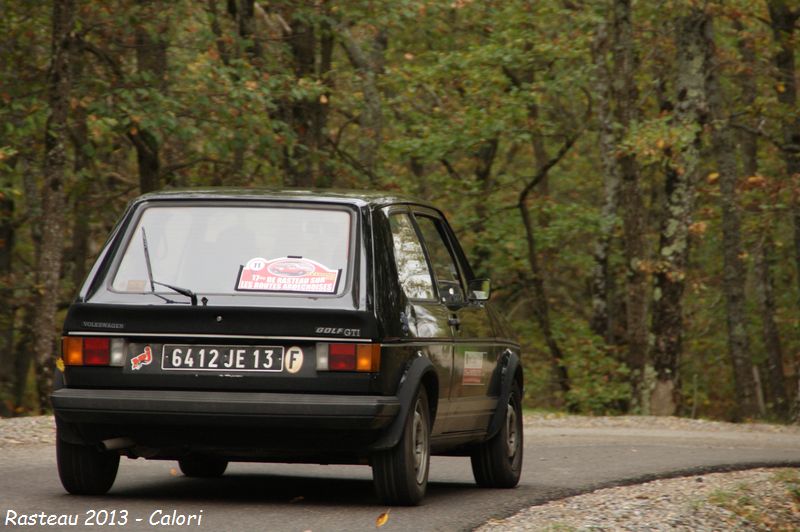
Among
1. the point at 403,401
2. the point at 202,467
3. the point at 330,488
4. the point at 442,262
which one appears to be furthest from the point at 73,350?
the point at 442,262

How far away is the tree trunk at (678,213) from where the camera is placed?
21.4 meters

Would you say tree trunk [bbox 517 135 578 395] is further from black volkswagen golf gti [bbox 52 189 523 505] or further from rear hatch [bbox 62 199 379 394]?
rear hatch [bbox 62 199 379 394]

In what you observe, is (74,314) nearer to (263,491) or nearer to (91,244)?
(263,491)

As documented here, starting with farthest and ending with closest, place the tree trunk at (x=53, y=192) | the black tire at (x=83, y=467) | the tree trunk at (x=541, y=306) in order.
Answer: the tree trunk at (x=541, y=306) < the tree trunk at (x=53, y=192) < the black tire at (x=83, y=467)

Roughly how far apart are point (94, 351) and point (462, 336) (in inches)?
95.5

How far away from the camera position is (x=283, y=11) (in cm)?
2148

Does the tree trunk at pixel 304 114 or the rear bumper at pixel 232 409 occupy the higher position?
the tree trunk at pixel 304 114

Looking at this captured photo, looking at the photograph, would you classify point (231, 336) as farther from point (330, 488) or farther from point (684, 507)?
point (684, 507)

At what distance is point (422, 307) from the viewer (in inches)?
322

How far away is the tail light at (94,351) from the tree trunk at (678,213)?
14.8 m

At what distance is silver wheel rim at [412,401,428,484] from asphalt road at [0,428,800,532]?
0.21 meters

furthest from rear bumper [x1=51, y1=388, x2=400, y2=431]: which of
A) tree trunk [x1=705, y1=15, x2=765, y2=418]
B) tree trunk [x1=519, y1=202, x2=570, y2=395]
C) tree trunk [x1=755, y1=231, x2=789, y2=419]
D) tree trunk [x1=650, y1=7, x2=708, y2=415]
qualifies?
tree trunk [x1=755, y1=231, x2=789, y2=419]

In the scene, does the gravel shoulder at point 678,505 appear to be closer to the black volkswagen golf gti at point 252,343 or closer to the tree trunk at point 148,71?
the black volkswagen golf gti at point 252,343

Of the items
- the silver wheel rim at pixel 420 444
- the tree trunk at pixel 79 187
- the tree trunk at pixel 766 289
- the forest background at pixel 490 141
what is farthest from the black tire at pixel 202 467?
the tree trunk at pixel 766 289
